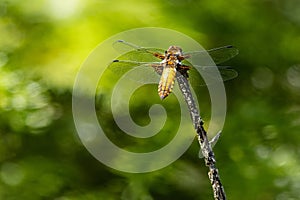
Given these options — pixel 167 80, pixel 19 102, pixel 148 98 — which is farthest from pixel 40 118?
pixel 167 80

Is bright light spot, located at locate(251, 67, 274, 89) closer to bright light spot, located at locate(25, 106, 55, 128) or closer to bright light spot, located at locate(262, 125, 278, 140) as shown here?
bright light spot, located at locate(262, 125, 278, 140)

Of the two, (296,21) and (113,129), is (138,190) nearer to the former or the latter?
(113,129)

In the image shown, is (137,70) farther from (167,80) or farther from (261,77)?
(261,77)

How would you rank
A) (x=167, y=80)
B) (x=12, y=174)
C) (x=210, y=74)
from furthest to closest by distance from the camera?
1. (x=12, y=174)
2. (x=210, y=74)
3. (x=167, y=80)

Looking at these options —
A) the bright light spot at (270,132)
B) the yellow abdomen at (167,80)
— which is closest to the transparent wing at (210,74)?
the yellow abdomen at (167,80)

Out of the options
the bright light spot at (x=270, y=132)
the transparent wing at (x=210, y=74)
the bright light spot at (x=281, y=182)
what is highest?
the bright light spot at (x=270, y=132)

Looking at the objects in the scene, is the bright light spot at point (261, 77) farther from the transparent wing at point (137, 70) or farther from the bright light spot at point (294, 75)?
the transparent wing at point (137, 70)

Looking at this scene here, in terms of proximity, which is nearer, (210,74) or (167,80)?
(167,80)
